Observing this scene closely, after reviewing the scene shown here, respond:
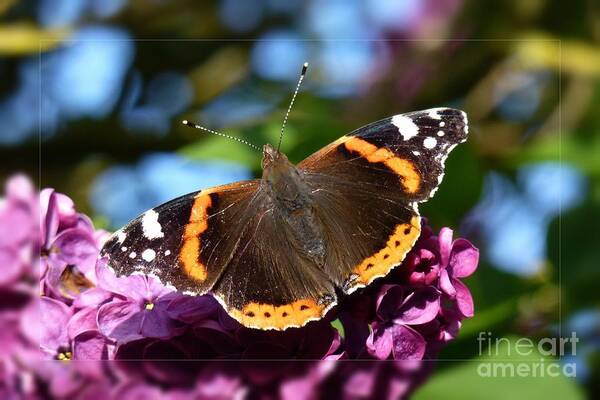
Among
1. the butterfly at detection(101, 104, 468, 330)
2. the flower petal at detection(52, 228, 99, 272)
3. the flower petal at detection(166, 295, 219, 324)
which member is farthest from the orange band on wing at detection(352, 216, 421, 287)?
the flower petal at detection(52, 228, 99, 272)

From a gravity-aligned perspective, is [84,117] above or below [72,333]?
above

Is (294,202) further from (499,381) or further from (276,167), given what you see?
(499,381)

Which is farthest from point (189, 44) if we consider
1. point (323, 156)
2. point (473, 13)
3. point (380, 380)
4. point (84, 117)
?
point (380, 380)

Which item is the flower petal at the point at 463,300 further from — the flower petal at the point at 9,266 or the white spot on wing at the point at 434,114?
the flower petal at the point at 9,266

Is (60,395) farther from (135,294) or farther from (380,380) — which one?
(380,380)

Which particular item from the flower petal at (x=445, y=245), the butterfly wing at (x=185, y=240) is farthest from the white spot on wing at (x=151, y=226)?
the flower petal at (x=445, y=245)

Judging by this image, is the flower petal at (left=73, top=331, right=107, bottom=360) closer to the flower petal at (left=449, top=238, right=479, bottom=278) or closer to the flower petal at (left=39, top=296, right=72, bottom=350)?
the flower petal at (left=39, top=296, right=72, bottom=350)
